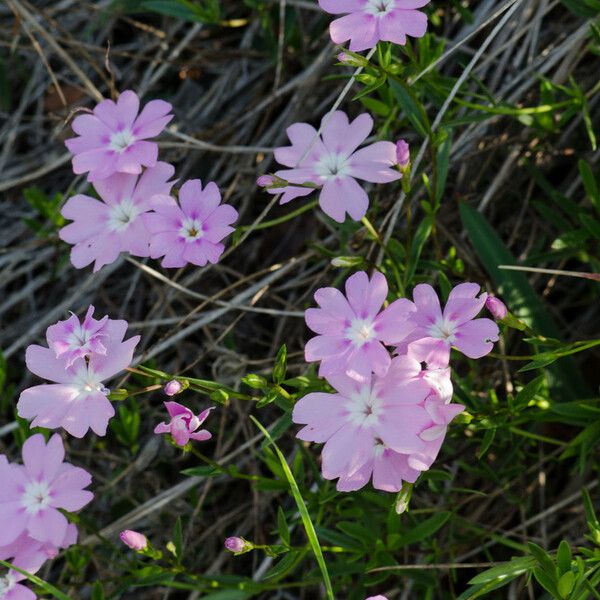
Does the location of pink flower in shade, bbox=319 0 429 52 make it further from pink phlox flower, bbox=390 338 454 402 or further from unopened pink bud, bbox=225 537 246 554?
unopened pink bud, bbox=225 537 246 554

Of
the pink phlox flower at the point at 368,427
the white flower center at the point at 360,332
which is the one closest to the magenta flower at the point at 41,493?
the pink phlox flower at the point at 368,427

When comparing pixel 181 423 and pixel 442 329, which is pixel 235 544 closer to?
pixel 181 423

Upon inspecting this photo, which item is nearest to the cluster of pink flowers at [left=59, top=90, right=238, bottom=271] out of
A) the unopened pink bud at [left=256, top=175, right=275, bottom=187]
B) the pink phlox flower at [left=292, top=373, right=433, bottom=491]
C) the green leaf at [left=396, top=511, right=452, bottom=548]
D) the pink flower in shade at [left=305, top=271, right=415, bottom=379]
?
the unopened pink bud at [left=256, top=175, right=275, bottom=187]

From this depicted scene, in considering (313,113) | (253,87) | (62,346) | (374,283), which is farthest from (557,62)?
(62,346)

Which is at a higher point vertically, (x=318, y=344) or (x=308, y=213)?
(x=318, y=344)

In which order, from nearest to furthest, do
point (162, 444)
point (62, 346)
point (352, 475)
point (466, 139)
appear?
1. point (352, 475)
2. point (62, 346)
3. point (466, 139)
4. point (162, 444)

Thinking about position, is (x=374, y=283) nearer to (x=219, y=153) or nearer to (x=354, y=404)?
(x=354, y=404)
